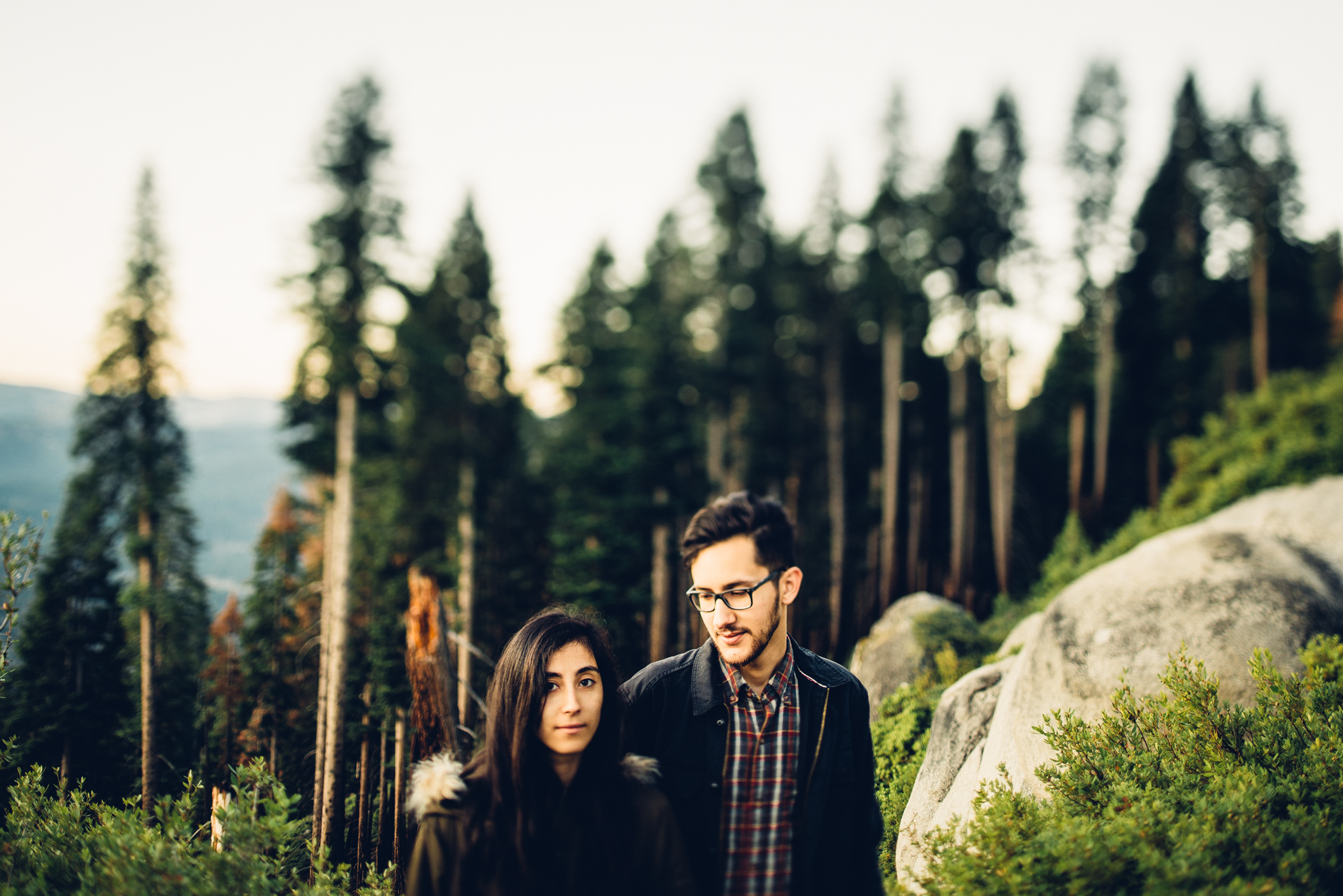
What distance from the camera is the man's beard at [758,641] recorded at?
306cm

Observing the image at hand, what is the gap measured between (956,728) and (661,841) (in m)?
5.07

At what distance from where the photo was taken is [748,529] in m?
3.20

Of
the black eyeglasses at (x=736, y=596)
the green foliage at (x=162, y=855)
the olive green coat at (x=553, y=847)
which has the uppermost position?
the black eyeglasses at (x=736, y=596)

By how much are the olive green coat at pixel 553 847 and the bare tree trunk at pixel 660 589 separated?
631 inches

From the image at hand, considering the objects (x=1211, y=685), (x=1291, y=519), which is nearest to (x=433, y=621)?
(x=1211, y=685)

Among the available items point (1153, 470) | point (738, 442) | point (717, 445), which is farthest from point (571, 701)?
point (1153, 470)

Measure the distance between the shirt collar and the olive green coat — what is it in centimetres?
60

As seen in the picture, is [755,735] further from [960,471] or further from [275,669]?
[960,471]

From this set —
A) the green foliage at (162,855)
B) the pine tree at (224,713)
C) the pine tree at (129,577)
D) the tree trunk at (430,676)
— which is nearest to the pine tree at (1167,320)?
the tree trunk at (430,676)

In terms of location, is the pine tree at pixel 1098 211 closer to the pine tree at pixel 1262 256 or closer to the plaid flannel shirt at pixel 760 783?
the pine tree at pixel 1262 256

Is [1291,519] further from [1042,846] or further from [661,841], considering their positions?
[661,841]

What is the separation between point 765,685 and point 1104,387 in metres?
26.5

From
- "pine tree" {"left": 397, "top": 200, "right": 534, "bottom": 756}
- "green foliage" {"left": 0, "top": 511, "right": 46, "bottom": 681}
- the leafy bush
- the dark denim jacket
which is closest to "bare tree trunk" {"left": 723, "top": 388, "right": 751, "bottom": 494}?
"pine tree" {"left": 397, "top": 200, "right": 534, "bottom": 756}

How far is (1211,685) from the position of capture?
14.5 feet
